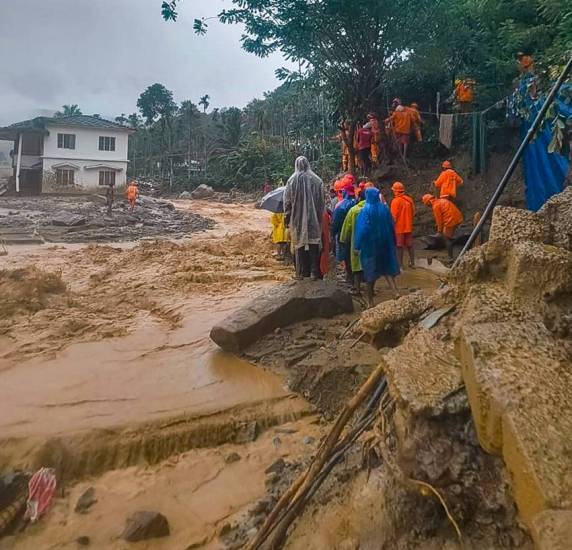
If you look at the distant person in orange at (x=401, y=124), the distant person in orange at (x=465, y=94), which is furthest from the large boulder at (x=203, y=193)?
the distant person in orange at (x=465, y=94)

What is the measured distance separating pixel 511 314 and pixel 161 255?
9.26m

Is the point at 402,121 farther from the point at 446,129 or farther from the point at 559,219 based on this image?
the point at 559,219

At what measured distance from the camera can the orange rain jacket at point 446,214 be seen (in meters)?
8.86

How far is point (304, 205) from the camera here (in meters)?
6.13

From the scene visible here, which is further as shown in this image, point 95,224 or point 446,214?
point 95,224

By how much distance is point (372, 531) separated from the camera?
2.15m

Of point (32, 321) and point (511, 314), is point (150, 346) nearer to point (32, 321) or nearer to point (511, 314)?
point (32, 321)

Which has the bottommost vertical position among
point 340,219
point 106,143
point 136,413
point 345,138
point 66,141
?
point 136,413

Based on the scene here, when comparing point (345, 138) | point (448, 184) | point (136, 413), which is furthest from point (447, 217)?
point (136, 413)

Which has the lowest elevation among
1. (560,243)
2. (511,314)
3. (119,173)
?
(511,314)

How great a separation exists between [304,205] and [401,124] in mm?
6269

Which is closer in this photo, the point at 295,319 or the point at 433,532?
the point at 433,532

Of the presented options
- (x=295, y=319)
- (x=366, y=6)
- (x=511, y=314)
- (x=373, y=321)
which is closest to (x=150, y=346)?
(x=295, y=319)

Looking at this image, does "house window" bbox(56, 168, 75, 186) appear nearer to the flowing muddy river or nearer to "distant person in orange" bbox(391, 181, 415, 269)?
the flowing muddy river
